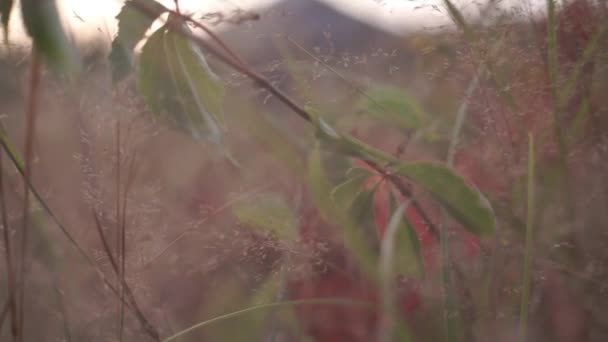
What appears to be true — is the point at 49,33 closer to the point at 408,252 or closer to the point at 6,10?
the point at 6,10

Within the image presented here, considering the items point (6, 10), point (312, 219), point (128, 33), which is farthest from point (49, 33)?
point (312, 219)

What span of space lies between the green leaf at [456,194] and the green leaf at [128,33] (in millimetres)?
274

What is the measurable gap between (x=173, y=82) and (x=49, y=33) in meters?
0.25

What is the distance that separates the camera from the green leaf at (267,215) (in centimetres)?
71

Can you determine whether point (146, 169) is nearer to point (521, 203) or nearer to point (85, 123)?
point (85, 123)

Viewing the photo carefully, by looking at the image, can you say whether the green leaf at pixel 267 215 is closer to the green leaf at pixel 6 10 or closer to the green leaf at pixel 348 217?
the green leaf at pixel 348 217

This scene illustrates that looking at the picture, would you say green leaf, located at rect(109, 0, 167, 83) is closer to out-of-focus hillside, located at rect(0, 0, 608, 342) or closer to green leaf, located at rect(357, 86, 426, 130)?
out-of-focus hillside, located at rect(0, 0, 608, 342)

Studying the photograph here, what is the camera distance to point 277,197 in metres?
0.79

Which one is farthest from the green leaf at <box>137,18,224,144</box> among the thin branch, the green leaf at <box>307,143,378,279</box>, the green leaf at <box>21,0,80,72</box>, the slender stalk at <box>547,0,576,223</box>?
the slender stalk at <box>547,0,576,223</box>

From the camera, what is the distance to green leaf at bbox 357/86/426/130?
830mm

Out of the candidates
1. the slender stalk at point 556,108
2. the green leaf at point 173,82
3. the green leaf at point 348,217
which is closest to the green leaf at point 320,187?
the green leaf at point 348,217

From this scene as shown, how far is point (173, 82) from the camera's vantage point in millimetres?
613

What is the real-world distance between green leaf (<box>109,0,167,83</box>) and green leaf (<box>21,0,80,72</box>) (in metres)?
0.19

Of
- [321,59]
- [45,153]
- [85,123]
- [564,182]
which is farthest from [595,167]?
[45,153]
